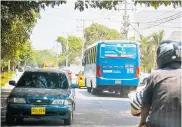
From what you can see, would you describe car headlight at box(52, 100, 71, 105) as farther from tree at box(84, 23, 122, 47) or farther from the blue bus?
tree at box(84, 23, 122, 47)

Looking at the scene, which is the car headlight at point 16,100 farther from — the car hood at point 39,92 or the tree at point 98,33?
the tree at point 98,33

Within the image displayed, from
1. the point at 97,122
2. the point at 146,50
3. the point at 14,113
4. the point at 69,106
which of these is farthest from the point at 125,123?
the point at 146,50

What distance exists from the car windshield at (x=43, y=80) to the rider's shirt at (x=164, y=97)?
7966 mm

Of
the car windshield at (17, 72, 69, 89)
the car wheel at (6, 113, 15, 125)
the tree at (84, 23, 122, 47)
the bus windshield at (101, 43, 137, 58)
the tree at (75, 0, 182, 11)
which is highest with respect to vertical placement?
the tree at (84, 23, 122, 47)

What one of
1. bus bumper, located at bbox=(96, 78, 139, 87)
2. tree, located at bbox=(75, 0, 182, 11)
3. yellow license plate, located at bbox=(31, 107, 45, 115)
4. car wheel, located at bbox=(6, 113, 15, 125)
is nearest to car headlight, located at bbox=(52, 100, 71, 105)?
yellow license plate, located at bbox=(31, 107, 45, 115)

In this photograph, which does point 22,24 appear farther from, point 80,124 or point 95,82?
point 80,124

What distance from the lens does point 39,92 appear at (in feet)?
34.3

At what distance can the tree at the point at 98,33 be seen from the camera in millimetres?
58250

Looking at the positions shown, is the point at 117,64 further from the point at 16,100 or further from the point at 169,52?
the point at 169,52

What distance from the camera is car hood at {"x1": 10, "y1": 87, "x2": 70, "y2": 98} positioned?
1034 cm

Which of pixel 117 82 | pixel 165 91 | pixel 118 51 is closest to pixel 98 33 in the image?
pixel 118 51

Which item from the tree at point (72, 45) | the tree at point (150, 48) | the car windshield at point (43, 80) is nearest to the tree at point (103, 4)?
the car windshield at point (43, 80)

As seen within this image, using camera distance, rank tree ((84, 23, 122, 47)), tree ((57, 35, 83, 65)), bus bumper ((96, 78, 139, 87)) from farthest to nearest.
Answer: tree ((57, 35, 83, 65))
tree ((84, 23, 122, 47))
bus bumper ((96, 78, 139, 87))

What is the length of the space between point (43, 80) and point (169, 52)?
826cm
